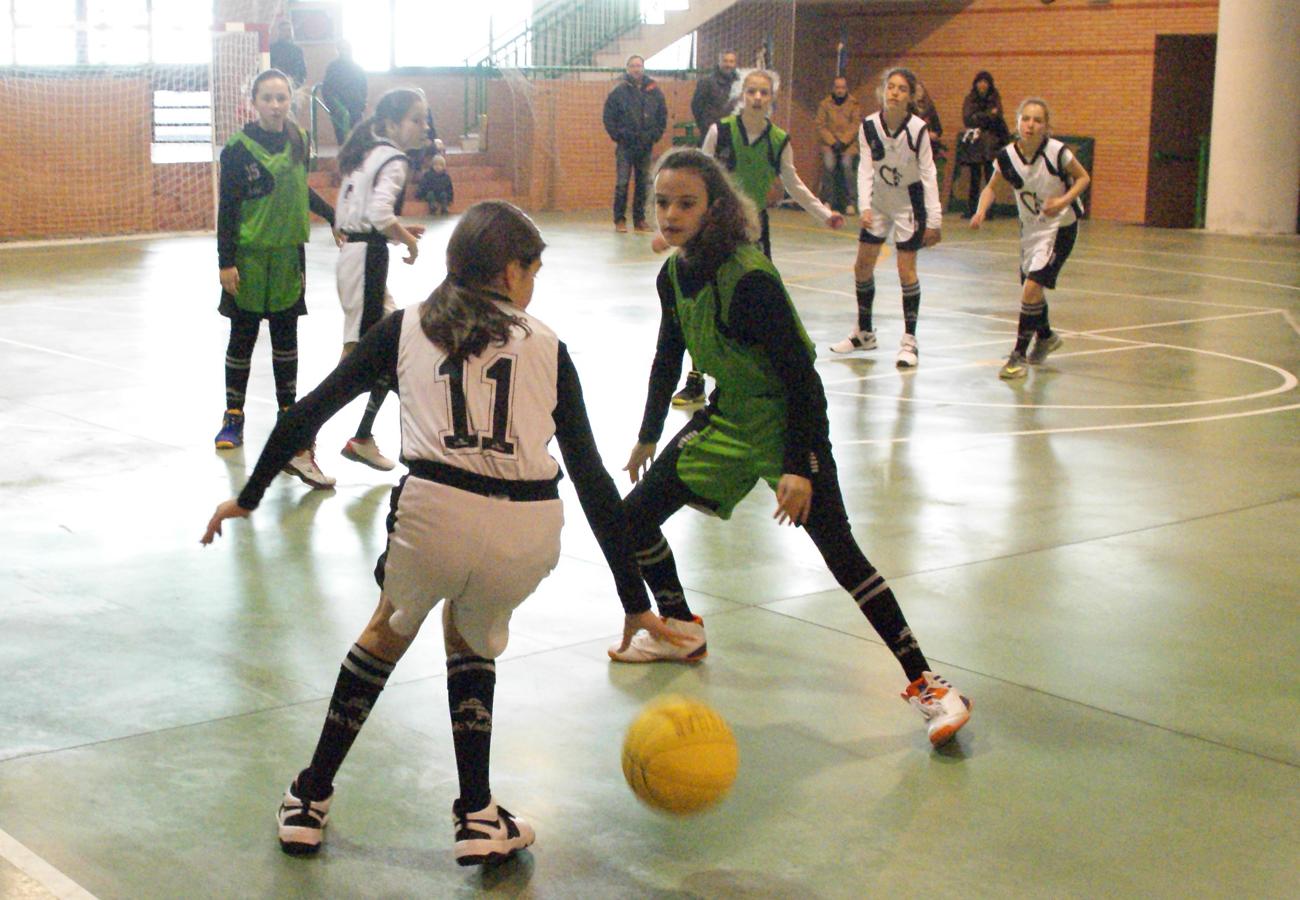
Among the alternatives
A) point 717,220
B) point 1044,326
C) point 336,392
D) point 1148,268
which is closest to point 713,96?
point 1148,268

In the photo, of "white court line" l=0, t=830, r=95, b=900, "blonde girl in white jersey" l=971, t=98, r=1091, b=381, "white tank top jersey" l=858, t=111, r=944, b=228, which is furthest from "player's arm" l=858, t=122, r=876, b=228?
"white court line" l=0, t=830, r=95, b=900

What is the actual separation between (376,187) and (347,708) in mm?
4621

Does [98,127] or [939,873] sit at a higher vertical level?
[98,127]

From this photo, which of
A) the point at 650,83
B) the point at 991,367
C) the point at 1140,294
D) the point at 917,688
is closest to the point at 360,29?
the point at 650,83

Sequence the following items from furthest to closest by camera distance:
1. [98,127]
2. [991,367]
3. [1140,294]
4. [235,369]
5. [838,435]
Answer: [98,127], [1140,294], [991,367], [838,435], [235,369]

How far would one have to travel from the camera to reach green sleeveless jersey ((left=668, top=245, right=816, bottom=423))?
4980mm

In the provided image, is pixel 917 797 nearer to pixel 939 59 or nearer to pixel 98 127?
pixel 98 127

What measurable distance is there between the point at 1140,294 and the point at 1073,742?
11916 millimetres

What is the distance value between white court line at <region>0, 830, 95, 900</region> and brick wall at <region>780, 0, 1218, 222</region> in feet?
75.7

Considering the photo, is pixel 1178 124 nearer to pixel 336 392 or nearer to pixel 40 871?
pixel 336 392

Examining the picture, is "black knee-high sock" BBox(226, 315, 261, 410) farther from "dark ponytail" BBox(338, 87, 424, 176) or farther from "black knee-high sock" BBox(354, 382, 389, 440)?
"dark ponytail" BBox(338, 87, 424, 176)

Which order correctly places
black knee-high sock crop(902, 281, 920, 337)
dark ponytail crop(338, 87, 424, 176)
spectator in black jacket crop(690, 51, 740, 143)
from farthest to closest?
spectator in black jacket crop(690, 51, 740, 143), black knee-high sock crop(902, 281, 920, 337), dark ponytail crop(338, 87, 424, 176)

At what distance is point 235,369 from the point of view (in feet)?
28.9

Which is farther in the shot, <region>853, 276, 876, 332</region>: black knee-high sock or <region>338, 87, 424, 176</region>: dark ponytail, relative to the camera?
<region>853, 276, 876, 332</region>: black knee-high sock
